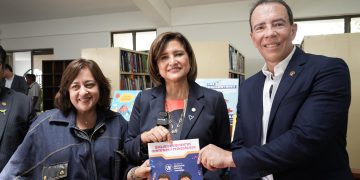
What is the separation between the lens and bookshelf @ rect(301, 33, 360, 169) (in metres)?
3.94

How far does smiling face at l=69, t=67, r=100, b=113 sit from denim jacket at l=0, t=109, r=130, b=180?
110 millimetres

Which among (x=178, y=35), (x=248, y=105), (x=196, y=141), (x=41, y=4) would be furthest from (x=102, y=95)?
(x=41, y=4)

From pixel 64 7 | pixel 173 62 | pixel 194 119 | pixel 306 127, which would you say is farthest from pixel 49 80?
pixel 306 127

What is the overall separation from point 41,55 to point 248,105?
10144mm

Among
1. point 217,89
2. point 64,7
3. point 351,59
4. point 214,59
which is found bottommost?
point 217,89

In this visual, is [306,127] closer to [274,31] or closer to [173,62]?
[274,31]

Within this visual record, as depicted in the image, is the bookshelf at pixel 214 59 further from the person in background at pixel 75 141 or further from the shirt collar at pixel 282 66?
the shirt collar at pixel 282 66

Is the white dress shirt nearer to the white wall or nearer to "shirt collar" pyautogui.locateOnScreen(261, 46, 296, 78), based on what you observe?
"shirt collar" pyautogui.locateOnScreen(261, 46, 296, 78)

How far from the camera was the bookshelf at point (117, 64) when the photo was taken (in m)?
5.83

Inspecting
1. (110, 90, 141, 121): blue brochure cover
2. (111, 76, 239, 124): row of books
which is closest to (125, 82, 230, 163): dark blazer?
(111, 76, 239, 124): row of books

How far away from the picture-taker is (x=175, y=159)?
145 cm

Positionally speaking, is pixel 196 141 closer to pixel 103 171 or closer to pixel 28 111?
pixel 103 171

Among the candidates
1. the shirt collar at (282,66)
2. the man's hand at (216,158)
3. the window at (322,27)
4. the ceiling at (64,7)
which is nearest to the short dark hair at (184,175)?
the man's hand at (216,158)

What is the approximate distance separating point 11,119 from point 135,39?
23.9 ft
